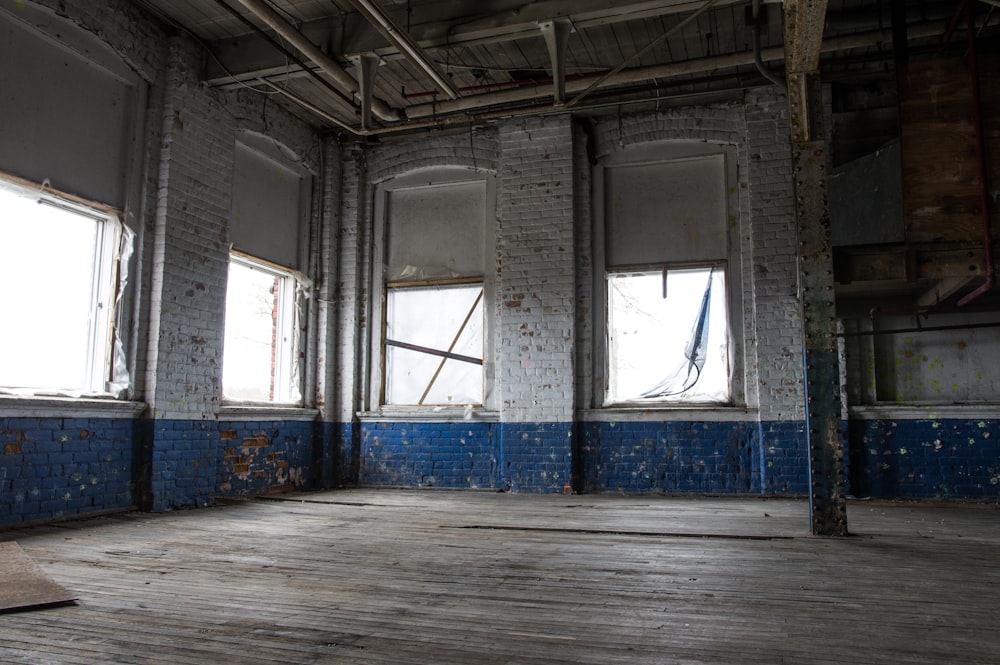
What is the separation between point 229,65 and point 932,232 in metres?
5.67

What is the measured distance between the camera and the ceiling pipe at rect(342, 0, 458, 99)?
15.5 feet

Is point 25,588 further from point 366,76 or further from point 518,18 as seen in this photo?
point 518,18

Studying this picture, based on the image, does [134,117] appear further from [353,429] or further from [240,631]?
[240,631]

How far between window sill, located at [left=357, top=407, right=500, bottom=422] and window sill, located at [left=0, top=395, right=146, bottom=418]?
2721mm

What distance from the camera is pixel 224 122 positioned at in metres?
6.64

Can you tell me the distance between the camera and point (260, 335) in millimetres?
7438

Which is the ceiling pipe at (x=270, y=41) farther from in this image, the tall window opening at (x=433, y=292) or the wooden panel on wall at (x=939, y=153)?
the wooden panel on wall at (x=939, y=153)

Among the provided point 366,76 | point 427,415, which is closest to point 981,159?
point 366,76

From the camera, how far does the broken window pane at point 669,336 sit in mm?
7180

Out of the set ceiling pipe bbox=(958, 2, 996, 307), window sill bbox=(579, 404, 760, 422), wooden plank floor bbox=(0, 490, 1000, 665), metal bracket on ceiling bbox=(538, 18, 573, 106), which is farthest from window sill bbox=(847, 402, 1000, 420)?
metal bracket on ceiling bbox=(538, 18, 573, 106)

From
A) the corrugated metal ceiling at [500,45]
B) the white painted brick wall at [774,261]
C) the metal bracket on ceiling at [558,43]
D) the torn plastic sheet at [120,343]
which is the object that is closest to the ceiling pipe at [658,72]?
the corrugated metal ceiling at [500,45]

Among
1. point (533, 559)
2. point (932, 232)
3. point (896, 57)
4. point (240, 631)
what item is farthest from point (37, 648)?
point (896, 57)

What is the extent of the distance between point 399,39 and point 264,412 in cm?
383

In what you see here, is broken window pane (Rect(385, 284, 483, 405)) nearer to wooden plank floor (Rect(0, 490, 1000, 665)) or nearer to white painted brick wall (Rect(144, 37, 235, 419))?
white painted brick wall (Rect(144, 37, 235, 419))
